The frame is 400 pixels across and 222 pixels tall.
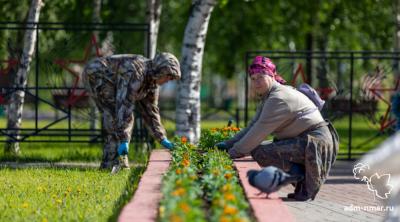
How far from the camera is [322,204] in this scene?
9.22 m

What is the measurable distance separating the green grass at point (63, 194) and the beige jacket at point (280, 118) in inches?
46.2

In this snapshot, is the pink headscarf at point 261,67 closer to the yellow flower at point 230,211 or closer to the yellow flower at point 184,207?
the yellow flower at point 230,211

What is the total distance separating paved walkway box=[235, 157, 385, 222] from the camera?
6.79 m

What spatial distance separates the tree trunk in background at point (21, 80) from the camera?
14.8 m

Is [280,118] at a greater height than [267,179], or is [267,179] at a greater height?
[280,118]

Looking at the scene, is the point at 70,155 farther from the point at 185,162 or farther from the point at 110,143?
the point at 185,162

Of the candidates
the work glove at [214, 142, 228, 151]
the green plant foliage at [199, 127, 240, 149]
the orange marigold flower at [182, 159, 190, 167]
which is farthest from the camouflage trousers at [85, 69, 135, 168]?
the orange marigold flower at [182, 159, 190, 167]

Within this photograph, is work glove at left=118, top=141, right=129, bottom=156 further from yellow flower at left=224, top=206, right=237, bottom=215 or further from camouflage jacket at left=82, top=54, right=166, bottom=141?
yellow flower at left=224, top=206, right=237, bottom=215

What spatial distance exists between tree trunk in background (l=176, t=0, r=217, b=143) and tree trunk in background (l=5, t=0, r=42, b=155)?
8.11 feet

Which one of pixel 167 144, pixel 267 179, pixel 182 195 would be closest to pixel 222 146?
pixel 167 144

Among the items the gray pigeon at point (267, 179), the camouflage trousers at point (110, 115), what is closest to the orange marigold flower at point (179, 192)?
the gray pigeon at point (267, 179)

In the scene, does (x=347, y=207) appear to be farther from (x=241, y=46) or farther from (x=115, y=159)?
(x=241, y=46)

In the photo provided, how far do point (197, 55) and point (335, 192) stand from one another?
15.2 ft

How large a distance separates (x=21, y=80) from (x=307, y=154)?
7431 mm
